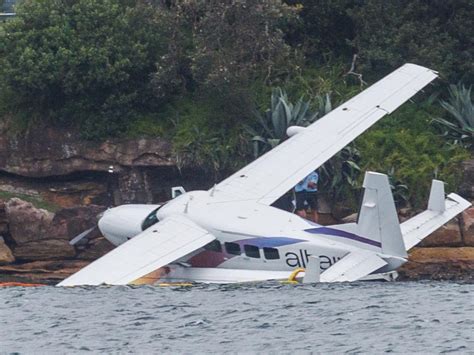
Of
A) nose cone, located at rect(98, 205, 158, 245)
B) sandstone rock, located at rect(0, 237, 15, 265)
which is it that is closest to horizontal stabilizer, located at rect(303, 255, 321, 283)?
nose cone, located at rect(98, 205, 158, 245)

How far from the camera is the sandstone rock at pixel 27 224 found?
41.3m

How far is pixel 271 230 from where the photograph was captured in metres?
35.8

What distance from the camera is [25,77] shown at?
4259 cm

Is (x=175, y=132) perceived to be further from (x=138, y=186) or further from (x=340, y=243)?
(x=340, y=243)

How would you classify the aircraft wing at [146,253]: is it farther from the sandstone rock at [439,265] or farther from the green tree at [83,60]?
the green tree at [83,60]

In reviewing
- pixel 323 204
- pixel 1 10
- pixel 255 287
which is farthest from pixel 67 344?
pixel 1 10

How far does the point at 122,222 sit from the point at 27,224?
12.5ft

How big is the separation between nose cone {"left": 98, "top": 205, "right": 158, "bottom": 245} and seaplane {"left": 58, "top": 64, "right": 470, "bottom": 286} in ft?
0.07

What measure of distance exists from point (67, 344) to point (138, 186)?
14.3 meters

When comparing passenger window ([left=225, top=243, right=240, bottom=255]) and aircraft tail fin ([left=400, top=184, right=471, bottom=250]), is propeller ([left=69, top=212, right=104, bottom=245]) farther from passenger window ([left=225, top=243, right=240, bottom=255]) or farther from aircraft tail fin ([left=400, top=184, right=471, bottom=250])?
aircraft tail fin ([left=400, top=184, right=471, bottom=250])

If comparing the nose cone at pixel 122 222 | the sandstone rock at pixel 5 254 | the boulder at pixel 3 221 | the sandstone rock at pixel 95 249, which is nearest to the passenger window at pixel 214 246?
the nose cone at pixel 122 222

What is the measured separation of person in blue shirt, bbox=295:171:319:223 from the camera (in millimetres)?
40750

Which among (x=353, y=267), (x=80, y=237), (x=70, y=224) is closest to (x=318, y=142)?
(x=353, y=267)

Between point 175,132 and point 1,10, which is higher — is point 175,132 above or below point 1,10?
below
